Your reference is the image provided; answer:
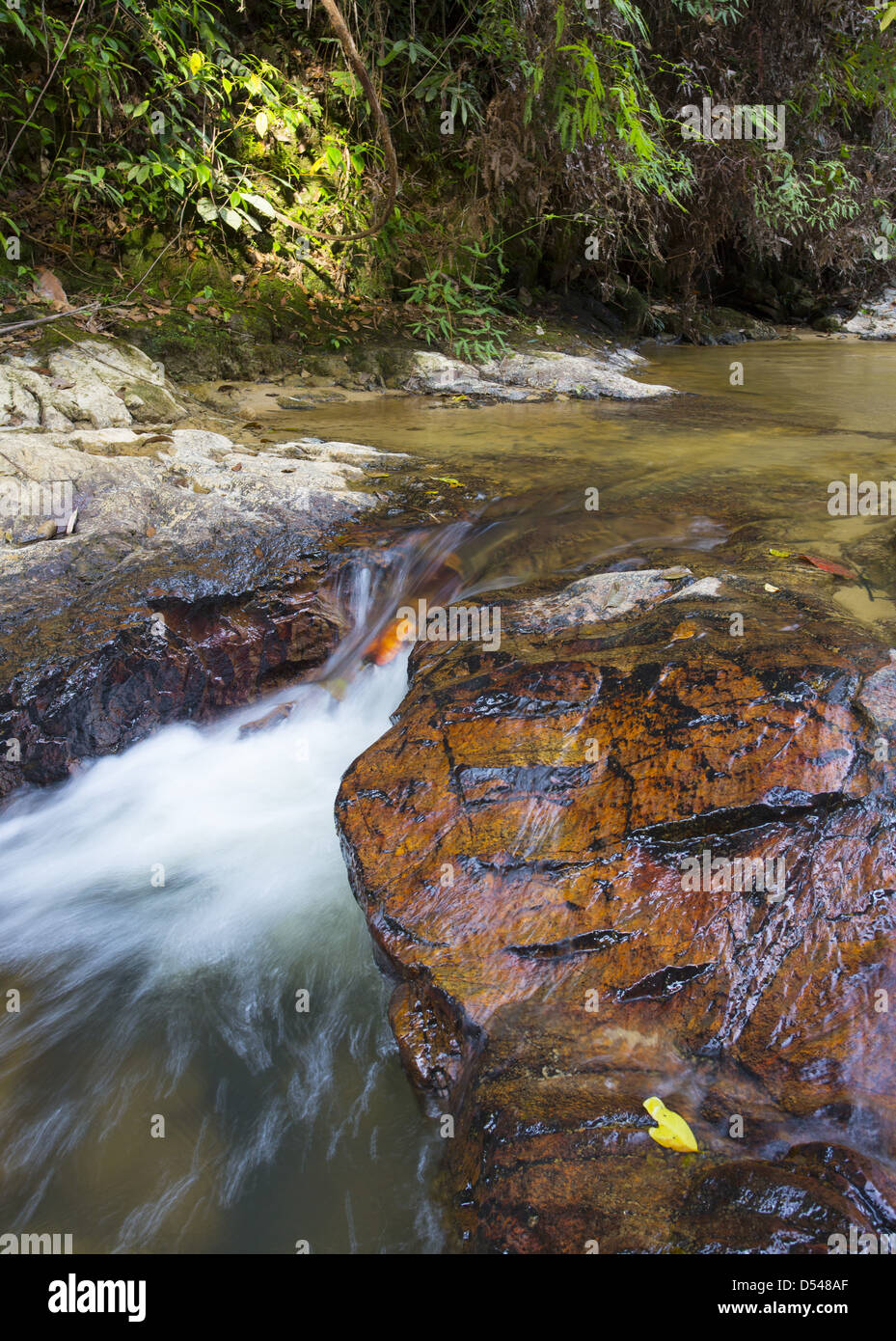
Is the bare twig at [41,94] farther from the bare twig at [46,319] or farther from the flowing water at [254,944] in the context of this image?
the flowing water at [254,944]

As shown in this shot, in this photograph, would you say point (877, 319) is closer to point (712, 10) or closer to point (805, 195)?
point (805, 195)

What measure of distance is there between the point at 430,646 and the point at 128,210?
6664 millimetres

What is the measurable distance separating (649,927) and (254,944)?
5.10 ft

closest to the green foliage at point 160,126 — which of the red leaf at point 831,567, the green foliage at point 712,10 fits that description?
the green foliage at point 712,10

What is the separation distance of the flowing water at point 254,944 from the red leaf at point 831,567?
0.12 metres

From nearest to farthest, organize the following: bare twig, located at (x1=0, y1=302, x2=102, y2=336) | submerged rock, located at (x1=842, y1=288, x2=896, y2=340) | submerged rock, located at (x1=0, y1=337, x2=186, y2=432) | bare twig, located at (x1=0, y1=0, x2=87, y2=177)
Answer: submerged rock, located at (x1=0, y1=337, x2=186, y2=432) < bare twig, located at (x1=0, y1=302, x2=102, y2=336) < bare twig, located at (x1=0, y1=0, x2=87, y2=177) < submerged rock, located at (x1=842, y1=288, x2=896, y2=340)

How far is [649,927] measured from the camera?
2.19m

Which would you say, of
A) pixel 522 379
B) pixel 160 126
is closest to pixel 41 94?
pixel 160 126

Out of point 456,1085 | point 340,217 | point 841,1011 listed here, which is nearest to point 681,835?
point 841,1011

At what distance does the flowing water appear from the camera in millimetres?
2141

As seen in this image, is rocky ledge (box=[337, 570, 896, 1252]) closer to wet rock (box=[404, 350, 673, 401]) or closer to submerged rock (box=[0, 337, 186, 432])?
submerged rock (box=[0, 337, 186, 432])

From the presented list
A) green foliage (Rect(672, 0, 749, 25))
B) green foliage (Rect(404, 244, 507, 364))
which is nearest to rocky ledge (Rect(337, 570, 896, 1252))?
green foliage (Rect(404, 244, 507, 364))

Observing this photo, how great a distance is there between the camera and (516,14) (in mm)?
7738

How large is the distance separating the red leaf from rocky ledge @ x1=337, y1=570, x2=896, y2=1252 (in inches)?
29.4
